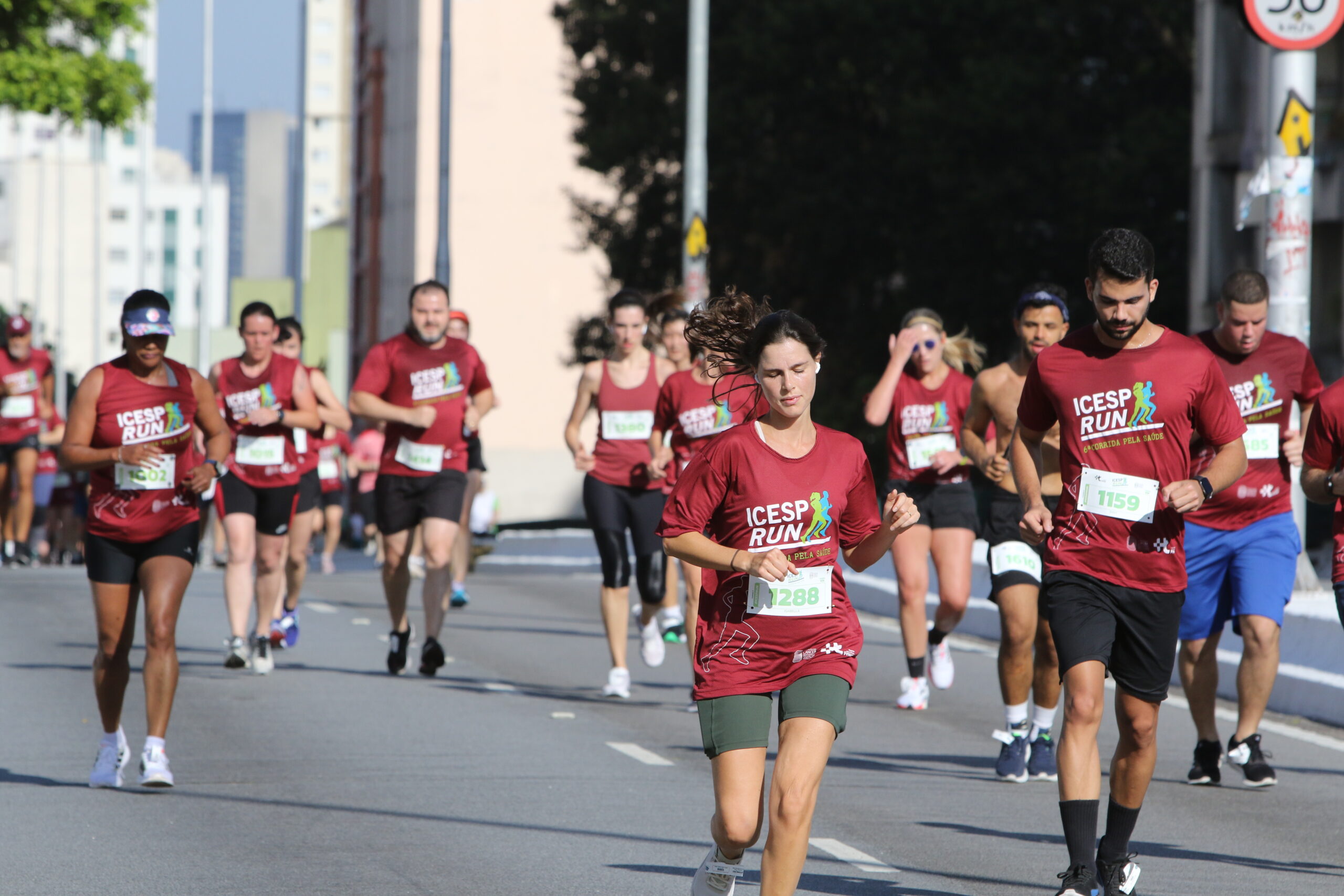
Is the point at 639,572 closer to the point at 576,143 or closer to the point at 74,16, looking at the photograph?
the point at 74,16

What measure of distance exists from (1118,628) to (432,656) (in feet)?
20.6

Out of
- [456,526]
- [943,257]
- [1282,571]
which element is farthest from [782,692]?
[943,257]

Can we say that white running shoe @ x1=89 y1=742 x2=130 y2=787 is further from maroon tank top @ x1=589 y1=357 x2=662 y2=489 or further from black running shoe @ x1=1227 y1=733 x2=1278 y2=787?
black running shoe @ x1=1227 y1=733 x2=1278 y2=787

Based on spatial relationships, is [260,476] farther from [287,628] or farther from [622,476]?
[622,476]

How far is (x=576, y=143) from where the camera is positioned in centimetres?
3672

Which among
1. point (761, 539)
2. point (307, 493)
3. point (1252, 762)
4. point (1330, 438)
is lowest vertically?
point (1252, 762)

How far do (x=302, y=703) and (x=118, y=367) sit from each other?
3.04m

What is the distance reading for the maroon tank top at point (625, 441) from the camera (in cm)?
1142

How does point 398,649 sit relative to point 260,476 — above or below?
below

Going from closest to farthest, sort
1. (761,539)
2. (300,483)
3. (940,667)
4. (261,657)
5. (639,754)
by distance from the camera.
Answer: (761,539), (639,754), (940,667), (261,657), (300,483)

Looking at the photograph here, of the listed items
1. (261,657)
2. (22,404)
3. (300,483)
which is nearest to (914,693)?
(261,657)

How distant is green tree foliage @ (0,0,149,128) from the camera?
24828 mm

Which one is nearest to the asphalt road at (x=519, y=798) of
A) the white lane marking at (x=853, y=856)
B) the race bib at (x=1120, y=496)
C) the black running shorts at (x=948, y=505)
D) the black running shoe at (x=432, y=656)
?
the white lane marking at (x=853, y=856)

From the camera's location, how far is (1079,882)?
19.5 ft
